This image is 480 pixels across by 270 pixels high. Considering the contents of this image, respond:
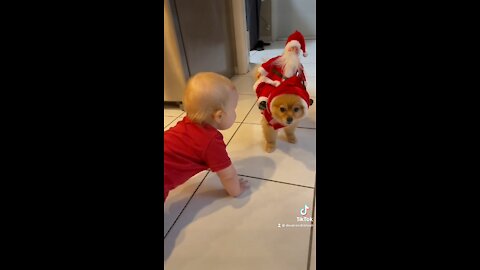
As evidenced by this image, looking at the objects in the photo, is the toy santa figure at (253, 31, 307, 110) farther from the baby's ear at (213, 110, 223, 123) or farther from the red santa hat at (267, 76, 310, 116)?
the baby's ear at (213, 110, 223, 123)

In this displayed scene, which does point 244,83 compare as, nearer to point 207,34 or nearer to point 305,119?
point 207,34

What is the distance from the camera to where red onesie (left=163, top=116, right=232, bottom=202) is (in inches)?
25.8

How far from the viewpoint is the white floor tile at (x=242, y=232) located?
0.60 metres

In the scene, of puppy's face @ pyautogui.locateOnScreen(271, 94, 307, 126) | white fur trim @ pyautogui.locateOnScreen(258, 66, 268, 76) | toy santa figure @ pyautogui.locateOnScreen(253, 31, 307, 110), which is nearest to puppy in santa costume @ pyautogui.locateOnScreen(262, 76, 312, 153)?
puppy's face @ pyautogui.locateOnScreen(271, 94, 307, 126)

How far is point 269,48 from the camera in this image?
9.78ft

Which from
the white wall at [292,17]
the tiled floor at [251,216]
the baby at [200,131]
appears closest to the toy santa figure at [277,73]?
the tiled floor at [251,216]

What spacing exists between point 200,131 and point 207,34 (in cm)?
106

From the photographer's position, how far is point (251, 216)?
0.71m

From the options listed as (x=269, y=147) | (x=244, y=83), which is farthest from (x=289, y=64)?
(x=244, y=83)

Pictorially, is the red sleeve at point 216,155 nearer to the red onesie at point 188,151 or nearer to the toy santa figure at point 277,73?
the red onesie at point 188,151

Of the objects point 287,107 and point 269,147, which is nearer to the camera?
point 287,107

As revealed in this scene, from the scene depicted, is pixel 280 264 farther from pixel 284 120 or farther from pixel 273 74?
pixel 273 74

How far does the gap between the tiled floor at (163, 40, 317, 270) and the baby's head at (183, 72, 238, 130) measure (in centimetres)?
27
